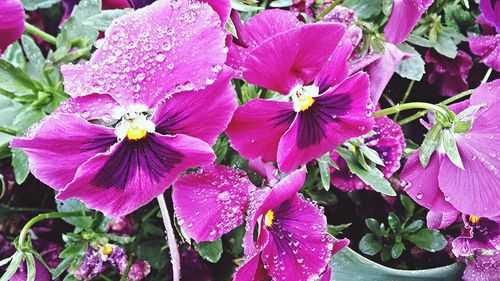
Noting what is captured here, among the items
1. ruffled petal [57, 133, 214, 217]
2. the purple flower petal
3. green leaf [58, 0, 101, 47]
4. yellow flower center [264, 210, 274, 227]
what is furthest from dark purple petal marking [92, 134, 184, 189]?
the purple flower petal

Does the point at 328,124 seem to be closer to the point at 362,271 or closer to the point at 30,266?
the point at 362,271

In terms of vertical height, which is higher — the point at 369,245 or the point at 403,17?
the point at 403,17

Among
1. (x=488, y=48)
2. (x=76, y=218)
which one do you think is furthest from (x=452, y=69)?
(x=76, y=218)

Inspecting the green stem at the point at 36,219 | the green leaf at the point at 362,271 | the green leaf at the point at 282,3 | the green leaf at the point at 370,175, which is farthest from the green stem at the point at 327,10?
the green stem at the point at 36,219

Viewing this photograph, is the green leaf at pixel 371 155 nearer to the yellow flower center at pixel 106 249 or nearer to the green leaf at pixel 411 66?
the green leaf at pixel 411 66

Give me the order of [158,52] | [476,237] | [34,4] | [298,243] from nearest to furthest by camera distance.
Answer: [158,52] < [298,243] < [476,237] < [34,4]

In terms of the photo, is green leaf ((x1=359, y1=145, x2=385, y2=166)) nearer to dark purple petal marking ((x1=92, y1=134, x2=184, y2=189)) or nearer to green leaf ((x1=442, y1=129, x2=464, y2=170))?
green leaf ((x1=442, y1=129, x2=464, y2=170))
